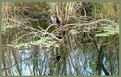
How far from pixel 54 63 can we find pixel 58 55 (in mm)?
80

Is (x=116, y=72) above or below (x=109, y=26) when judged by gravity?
below

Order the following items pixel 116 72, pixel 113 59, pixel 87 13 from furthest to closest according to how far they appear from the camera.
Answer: pixel 87 13 < pixel 113 59 < pixel 116 72

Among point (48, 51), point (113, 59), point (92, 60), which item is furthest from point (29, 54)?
point (113, 59)

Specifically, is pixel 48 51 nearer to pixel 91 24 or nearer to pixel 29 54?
pixel 29 54

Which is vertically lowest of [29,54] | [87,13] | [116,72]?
[116,72]

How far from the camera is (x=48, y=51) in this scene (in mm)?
1910

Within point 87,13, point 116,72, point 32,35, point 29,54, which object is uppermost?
point 87,13

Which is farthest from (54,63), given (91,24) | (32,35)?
(91,24)

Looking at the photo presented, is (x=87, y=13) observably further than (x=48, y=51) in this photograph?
Yes

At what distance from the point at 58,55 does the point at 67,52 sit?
0.06 m

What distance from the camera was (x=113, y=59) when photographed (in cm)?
188

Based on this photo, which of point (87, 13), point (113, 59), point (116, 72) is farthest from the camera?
point (87, 13)

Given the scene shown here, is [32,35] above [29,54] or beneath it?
above

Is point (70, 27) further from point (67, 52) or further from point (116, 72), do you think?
point (116, 72)
